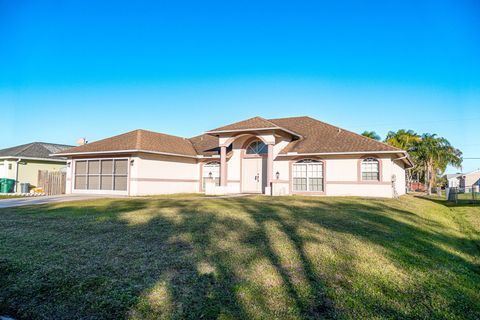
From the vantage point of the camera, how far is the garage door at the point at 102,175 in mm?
22758

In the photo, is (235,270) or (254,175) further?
(254,175)

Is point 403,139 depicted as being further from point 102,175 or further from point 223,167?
point 102,175

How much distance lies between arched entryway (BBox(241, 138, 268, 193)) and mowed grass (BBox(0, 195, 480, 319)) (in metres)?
13.1

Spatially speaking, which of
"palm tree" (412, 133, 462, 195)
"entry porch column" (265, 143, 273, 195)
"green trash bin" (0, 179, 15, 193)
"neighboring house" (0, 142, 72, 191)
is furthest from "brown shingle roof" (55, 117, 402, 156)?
"palm tree" (412, 133, 462, 195)

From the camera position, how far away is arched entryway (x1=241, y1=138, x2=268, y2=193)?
23406mm

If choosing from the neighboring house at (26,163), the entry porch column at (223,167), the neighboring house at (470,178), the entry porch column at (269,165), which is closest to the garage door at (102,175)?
the neighboring house at (26,163)

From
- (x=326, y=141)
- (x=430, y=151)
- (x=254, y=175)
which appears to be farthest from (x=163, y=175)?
(x=430, y=151)

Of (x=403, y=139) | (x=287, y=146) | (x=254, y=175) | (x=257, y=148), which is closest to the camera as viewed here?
(x=287, y=146)

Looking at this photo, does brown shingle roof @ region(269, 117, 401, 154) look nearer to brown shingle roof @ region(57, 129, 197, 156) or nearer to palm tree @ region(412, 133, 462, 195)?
brown shingle roof @ region(57, 129, 197, 156)

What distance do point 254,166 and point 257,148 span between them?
1.24 m

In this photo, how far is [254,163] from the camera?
23656 mm

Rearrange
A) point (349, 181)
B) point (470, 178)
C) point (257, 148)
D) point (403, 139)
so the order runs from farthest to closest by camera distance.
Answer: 1. point (470, 178)
2. point (403, 139)
3. point (257, 148)
4. point (349, 181)

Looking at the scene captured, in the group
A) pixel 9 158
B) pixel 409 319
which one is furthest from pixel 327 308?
pixel 9 158

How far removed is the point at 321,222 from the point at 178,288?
594 centimetres
